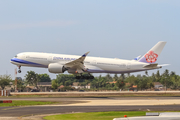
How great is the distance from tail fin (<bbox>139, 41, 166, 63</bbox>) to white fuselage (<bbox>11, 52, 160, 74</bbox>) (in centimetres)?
161

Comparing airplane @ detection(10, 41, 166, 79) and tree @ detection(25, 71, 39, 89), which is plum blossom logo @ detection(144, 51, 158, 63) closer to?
airplane @ detection(10, 41, 166, 79)

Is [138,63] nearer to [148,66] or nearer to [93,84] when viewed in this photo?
[148,66]

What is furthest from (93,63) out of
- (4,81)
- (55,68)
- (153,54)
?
(4,81)

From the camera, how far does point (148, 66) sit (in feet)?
200

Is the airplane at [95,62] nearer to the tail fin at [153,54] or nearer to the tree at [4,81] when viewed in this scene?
the tail fin at [153,54]

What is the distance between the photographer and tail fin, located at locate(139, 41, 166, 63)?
63250 millimetres

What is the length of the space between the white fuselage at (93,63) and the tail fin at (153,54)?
161 cm

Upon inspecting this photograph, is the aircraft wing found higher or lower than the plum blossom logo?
lower

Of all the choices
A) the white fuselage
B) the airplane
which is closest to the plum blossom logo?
the airplane

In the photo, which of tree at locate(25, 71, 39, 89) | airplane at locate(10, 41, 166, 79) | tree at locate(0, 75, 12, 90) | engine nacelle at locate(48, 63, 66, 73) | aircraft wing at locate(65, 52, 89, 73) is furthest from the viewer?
tree at locate(25, 71, 39, 89)

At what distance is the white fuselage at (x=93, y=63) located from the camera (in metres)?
62.0

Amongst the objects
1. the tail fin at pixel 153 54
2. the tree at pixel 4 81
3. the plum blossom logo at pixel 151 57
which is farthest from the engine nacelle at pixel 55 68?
the tree at pixel 4 81

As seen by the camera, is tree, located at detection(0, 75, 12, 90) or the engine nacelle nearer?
the engine nacelle

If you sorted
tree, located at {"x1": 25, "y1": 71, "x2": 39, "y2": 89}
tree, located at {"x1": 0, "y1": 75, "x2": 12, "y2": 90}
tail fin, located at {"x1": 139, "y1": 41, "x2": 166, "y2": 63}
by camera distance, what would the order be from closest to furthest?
1. tail fin, located at {"x1": 139, "y1": 41, "x2": 166, "y2": 63}
2. tree, located at {"x1": 0, "y1": 75, "x2": 12, "y2": 90}
3. tree, located at {"x1": 25, "y1": 71, "x2": 39, "y2": 89}
